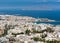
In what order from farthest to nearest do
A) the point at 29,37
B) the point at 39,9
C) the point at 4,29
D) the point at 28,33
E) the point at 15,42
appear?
1. the point at 39,9
2. the point at 4,29
3. the point at 28,33
4. the point at 29,37
5. the point at 15,42

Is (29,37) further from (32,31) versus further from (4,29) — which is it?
(4,29)

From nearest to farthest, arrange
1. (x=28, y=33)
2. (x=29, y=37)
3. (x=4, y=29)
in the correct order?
1. (x=29, y=37)
2. (x=28, y=33)
3. (x=4, y=29)

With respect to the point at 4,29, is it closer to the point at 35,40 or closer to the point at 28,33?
the point at 28,33

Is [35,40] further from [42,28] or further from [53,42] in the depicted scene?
[42,28]

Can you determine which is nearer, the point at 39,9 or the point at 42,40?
the point at 42,40

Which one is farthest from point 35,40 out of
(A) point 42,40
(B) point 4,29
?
(B) point 4,29

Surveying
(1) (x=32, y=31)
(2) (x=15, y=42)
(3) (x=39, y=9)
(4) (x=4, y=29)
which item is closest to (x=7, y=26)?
(4) (x=4, y=29)

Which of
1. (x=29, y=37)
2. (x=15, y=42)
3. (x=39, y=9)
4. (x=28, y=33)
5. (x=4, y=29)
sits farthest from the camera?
(x=39, y=9)

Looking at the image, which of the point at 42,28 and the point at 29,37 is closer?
the point at 29,37

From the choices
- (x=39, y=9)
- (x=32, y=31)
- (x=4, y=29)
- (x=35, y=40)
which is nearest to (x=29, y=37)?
(x=35, y=40)
